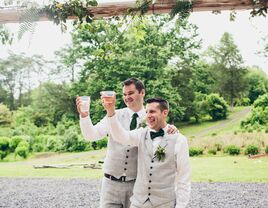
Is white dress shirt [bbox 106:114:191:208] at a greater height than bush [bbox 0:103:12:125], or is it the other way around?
white dress shirt [bbox 106:114:191:208]

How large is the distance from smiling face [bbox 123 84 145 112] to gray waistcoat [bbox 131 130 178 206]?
447mm

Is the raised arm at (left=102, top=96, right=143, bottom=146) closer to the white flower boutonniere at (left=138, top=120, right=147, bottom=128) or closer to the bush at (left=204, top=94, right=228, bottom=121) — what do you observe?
the white flower boutonniere at (left=138, top=120, right=147, bottom=128)

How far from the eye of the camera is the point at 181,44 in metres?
28.1

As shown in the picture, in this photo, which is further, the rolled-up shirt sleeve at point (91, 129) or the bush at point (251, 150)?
the bush at point (251, 150)

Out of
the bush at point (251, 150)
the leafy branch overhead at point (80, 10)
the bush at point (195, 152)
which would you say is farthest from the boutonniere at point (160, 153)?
the bush at point (195, 152)

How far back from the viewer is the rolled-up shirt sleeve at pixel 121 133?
2742mm

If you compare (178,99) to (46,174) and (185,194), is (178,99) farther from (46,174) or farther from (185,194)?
(185,194)

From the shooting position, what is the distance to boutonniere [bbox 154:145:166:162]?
111 inches

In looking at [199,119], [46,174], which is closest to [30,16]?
[46,174]

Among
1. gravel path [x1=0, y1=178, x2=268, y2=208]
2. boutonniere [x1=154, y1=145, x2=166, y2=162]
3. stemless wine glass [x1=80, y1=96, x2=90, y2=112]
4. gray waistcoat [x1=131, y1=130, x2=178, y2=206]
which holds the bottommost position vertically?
gravel path [x1=0, y1=178, x2=268, y2=208]

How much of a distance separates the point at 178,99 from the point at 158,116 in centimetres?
2235

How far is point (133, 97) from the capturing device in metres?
3.21

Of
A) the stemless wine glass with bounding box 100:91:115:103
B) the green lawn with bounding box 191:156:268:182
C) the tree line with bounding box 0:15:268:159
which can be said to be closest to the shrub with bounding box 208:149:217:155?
the green lawn with bounding box 191:156:268:182

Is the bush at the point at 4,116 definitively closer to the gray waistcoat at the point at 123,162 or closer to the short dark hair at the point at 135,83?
the gray waistcoat at the point at 123,162
